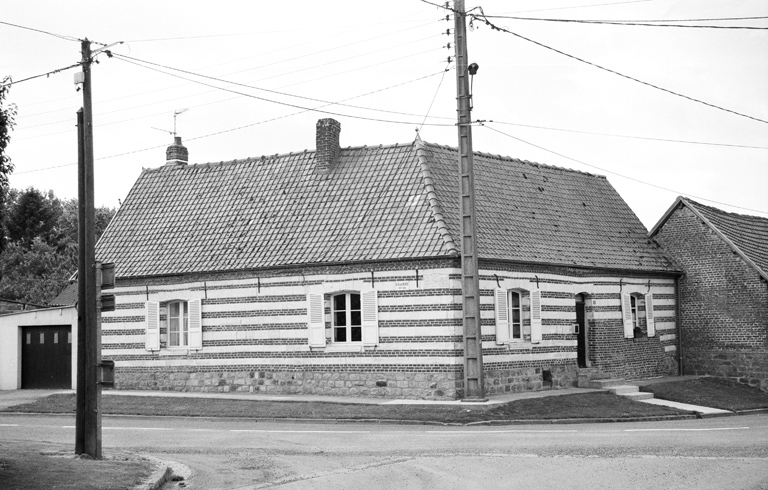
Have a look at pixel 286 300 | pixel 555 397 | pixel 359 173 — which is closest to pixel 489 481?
pixel 555 397

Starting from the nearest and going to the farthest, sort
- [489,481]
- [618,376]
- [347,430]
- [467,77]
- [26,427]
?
[489,481], [347,430], [26,427], [467,77], [618,376]

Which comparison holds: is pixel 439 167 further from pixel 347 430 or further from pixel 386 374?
pixel 347 430

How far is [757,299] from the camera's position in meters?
30.6

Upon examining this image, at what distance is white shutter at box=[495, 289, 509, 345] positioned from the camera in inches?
1031

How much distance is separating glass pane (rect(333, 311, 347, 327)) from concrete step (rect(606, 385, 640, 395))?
7.91 meters

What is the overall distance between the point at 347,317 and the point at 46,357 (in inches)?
496

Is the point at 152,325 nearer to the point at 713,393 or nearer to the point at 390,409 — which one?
the point at 390,409

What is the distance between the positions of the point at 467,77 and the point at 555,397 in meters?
8.55

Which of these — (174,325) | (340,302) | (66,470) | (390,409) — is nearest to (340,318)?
(340,302)

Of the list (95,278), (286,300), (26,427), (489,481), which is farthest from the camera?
(286,300)

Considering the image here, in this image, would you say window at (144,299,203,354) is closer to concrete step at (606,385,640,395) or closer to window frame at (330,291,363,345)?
window frame at (330,291,363,345)

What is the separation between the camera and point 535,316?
27422mm

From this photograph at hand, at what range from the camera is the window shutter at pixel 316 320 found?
87.7 feet

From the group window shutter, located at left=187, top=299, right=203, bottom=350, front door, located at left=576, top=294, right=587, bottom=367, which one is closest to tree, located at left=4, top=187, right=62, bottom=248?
window shutter, located at left=187, top=299, right=203, bottom=350
